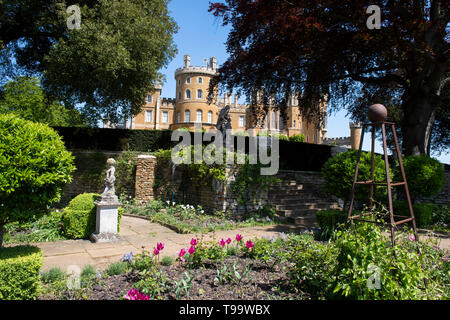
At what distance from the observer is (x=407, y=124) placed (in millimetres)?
10414

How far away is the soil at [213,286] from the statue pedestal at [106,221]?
2.66m

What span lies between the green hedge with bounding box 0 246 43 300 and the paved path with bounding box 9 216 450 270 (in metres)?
1.19

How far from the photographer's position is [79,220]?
6.39m

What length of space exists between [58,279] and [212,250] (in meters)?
2.21

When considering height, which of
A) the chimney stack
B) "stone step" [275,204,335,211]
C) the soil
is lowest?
the soil

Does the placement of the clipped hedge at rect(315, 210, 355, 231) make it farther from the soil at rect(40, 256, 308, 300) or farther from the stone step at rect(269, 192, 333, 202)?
the stone step at rect(269, 192, 333, 202)

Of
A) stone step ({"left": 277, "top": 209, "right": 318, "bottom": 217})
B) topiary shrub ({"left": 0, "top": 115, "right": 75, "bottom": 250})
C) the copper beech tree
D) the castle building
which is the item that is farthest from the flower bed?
the castle building

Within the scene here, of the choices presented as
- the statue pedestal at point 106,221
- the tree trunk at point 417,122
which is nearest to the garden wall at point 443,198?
the tree trunk at point 417,122

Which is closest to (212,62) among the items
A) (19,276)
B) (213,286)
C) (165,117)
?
(165,117)

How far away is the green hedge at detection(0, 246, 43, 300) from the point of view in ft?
9.59

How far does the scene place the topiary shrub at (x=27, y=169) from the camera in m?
3.21

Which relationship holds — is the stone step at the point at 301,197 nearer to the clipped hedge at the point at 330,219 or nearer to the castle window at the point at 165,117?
the clipped hedge at the point at 330,219

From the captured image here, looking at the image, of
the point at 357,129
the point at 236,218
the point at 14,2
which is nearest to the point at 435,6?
the point at 236,218

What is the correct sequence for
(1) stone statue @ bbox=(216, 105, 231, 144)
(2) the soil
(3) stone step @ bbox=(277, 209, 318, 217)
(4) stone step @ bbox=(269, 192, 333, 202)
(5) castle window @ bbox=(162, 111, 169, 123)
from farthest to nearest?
1. (5) castle window @ bbox=(162, 111, 169, 123)
2. (4) stone step @ bbox=(269, 192, 333, 202)
3. (1) stone statue @ bbox=(216, 105, 231, 144)
4. (3) stone step @ bbox=(277, 209, 318, 217)
5. (2) the soil
